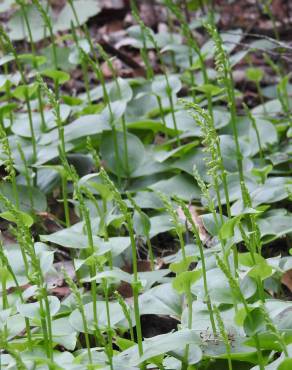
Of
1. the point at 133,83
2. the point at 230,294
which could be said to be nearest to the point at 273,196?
the point at 230,294

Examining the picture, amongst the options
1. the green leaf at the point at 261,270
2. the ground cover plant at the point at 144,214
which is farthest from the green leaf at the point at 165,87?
the green leaf at the point at 261,270

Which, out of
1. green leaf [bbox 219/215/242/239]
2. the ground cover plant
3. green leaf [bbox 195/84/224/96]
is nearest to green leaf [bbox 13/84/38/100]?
the ground cover plant

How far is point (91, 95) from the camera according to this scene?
2.64 meters

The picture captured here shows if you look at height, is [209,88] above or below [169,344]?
above

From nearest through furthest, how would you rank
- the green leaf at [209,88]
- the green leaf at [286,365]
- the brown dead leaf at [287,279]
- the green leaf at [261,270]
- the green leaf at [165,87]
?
1. the green leaf at [286,365]
2. the green leaf at [261,270]
3. the brown dead leaf at [287,279]
4. the green leaf at [209,88]
5. the green leaf at [165,87]

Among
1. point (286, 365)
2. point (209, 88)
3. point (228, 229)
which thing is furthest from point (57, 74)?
point (286, 365)

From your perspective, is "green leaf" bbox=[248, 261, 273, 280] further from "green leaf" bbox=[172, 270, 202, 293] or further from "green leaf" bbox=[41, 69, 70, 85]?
"green leaf" bbox=[41, 69, 70, 85]

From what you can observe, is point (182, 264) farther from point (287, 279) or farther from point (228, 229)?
point (287, 279)

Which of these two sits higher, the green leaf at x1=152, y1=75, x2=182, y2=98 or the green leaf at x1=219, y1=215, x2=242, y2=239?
the green leaf at x1=152, y1=75, x2=182, y2=98

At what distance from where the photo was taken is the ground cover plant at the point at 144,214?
4.26 feet

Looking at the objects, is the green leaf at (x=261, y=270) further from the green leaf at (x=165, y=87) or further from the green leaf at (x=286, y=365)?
the green leaf at (x=165, y=87)

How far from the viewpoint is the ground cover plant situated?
1.30 m

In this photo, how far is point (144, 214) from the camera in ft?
5.61

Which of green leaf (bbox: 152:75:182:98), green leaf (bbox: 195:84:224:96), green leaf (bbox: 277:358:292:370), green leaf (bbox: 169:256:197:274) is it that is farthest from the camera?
green leaf (bbox: 152:75:182:98)
